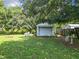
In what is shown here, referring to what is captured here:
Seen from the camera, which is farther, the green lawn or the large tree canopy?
the large tree canopy

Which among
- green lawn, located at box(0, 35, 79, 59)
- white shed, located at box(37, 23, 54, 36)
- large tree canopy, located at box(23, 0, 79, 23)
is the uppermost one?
large tree canopy, located at box(23, 0, 79, 23)

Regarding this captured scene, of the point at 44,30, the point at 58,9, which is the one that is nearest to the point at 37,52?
the point at 58,9

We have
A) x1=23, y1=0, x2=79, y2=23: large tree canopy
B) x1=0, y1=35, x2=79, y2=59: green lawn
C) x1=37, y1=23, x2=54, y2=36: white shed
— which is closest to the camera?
x1=0, y1=35, x2=79, y2=59: green lawn

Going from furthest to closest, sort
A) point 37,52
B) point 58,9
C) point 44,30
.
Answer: point 44,30
point 58,9
point 37,52

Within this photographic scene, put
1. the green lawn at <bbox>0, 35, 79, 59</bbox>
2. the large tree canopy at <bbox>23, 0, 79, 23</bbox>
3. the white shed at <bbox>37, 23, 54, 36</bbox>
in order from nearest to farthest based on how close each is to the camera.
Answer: the green lawn at <bbox>0, 35, 79, 59</bbox>
the large tree canopy at <bbox>23, 0, 79, 23</bbox>
the white shed at <bbox>37, 23, 54, 36</bbox>

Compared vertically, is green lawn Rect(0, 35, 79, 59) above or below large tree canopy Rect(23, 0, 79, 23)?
below

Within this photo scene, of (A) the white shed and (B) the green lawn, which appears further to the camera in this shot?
(A) the white shed

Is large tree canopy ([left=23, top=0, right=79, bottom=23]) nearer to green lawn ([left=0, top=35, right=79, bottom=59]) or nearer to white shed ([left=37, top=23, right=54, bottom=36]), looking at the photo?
green lawn ([left=0, top=35, right=79, bottom=59])

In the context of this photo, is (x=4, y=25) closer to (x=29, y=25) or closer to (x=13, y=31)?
(x=13, y=31)

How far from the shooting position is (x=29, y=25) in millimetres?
42406

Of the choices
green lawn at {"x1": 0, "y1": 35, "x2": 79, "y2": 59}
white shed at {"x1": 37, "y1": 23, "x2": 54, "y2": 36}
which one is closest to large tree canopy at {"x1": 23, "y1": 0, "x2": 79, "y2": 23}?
green lawn at {"x1": 0, "y1": 35, "x2": 79, "y2": 59}

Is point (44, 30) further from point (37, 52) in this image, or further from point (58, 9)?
point (37, 52)

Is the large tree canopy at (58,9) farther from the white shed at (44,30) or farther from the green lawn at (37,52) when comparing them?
the white shed at (44,30)

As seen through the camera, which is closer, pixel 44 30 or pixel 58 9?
pixel 58 9
